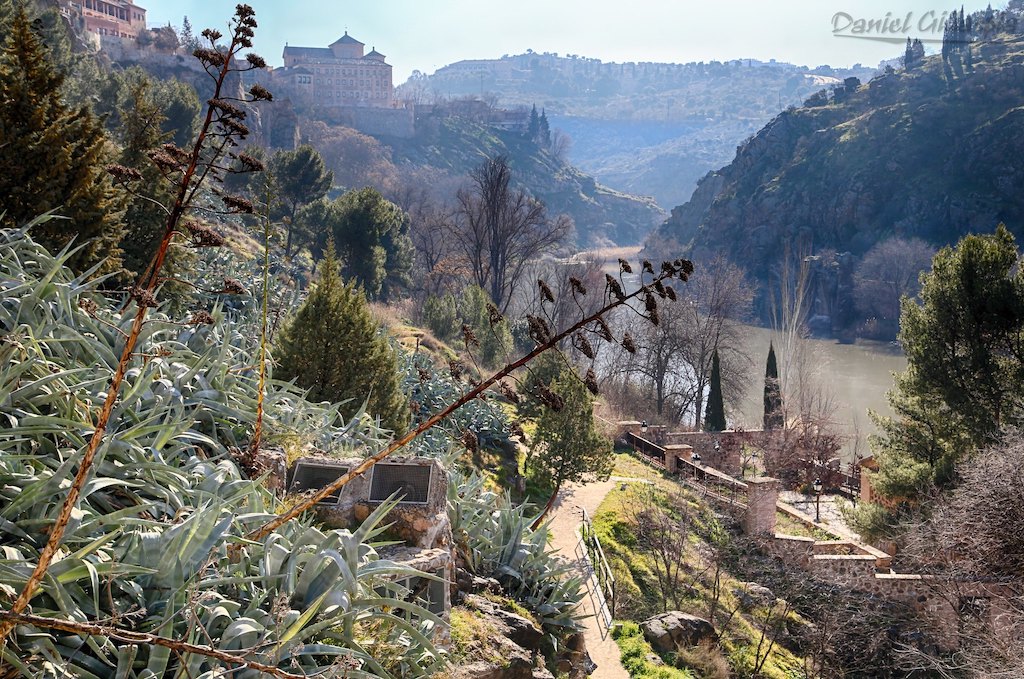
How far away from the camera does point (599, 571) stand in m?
12.4

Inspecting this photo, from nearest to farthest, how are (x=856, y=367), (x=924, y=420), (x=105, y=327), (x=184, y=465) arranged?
(x=184, y=465) → (x=105, y=327) → (x=924, y=420) → (x=856, y=367)

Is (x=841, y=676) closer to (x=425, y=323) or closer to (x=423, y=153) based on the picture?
(x=425, y=323)

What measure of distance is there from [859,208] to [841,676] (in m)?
65.3

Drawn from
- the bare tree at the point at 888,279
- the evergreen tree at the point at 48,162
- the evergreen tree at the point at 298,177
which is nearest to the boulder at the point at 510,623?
the evergreen tree at the point at 48,162

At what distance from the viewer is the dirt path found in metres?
9.45

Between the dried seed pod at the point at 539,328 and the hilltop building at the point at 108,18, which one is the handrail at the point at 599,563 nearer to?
the dried seed pod at the point at 539,328

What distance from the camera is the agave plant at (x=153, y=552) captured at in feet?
7.85

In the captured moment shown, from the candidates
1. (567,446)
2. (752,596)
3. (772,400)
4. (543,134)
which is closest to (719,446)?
(772,400)

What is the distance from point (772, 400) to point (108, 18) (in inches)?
2231

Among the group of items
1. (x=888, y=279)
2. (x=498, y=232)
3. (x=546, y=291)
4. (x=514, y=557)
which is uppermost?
(x=546, y=291)

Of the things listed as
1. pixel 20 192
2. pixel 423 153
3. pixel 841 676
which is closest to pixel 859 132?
pixel 423 153

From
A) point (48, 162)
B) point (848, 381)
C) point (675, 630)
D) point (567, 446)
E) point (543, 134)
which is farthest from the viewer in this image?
point (543, 134)

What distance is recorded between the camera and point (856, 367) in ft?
149

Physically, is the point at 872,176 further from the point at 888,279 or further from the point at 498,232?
the point at 498,232
